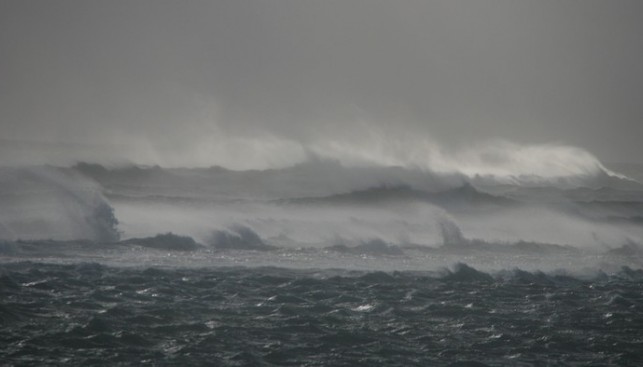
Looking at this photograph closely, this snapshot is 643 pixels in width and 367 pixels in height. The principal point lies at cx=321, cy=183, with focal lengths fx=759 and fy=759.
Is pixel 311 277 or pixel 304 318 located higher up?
pixel 311 277

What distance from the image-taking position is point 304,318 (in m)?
12.7

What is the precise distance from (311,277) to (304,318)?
10.4 ft

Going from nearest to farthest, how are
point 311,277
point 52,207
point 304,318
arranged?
point 304,318 → point 311,277 → point 52,207

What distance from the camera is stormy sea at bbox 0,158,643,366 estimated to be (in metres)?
11.2

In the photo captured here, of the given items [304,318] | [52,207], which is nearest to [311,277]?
[304,318]

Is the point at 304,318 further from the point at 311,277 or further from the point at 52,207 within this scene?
the point at 52,207

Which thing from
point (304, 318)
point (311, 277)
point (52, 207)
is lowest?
point (304, 318)

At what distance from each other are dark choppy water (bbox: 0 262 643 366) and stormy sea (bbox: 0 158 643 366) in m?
0.04

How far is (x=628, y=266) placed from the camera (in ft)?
63.6

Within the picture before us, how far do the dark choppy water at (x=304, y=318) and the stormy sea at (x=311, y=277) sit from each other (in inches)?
1.8

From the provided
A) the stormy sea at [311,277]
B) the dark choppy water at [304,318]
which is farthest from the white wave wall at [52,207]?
the dark choppy water at [304,318]

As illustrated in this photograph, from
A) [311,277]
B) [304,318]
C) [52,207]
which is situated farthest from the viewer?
[52,207]

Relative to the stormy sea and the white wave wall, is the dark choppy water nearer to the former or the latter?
the stormy sea

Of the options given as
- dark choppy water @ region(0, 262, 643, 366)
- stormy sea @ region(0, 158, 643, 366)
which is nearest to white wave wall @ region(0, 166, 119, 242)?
stormy sea @ region(0, 158, 643, 366)
